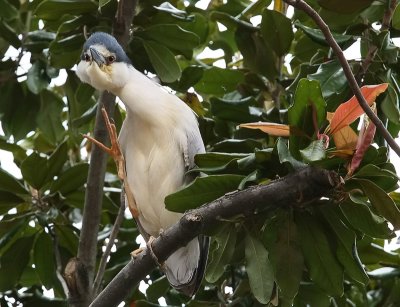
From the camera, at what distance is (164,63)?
9.04 feet

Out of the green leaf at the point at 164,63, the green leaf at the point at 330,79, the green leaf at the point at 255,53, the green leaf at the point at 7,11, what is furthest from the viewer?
the green leaf at the point at 7,11

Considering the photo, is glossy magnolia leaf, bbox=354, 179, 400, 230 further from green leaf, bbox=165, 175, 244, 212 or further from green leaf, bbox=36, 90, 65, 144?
green leaf, bbox=36, 90, 65, 144

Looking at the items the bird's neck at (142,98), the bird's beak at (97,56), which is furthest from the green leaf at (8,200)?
the bird's beak at (97,56)

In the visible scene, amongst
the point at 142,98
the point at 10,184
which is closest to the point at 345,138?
the point at 142,98

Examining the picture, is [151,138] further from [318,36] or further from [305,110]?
[305,110]

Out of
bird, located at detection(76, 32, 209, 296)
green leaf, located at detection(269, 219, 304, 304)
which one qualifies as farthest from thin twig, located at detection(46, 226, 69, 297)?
green leaf, located at detection(269, 219, 304, 304)

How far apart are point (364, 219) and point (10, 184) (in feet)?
4.36

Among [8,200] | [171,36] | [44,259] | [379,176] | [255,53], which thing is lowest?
[44,259]

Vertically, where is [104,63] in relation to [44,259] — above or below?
above

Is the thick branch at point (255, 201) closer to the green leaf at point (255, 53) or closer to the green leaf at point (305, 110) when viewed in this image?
the green leaf at point (305, 110)

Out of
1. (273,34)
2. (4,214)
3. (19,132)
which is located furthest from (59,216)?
(273,34)

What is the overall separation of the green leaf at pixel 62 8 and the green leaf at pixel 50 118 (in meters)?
0.55

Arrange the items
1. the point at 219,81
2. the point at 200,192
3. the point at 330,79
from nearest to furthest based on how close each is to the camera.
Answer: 1. the point at 200,192
2. the point at 330,79
3. the point at 219,81

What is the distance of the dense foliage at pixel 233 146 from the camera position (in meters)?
1.92
